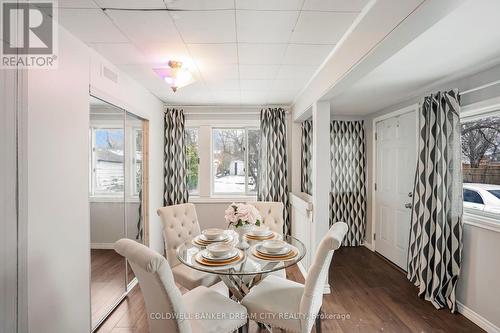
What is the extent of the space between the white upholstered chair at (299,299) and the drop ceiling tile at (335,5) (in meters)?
1.44

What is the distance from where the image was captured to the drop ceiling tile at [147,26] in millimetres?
1581

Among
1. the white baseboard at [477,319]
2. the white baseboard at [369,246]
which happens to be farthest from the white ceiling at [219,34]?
the white baseboard at [369,246]

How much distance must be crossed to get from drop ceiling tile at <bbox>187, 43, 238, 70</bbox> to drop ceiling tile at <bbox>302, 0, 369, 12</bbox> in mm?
722

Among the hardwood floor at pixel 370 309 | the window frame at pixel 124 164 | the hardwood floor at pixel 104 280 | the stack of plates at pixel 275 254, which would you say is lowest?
the hardwood floor at pixel 370 309

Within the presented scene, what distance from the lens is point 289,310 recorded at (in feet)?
5.39

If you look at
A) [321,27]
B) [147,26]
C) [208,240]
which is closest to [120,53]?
[147,26]

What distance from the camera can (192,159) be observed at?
408 centimetres

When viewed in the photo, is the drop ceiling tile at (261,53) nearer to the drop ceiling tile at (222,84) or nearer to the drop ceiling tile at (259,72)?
the drop ceiling tile at (259,72)

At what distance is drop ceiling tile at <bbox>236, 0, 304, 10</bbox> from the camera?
4.76 feet

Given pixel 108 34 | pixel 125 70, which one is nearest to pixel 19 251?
pixel 108 34

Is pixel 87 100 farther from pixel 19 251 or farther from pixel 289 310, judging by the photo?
pixel 289 310

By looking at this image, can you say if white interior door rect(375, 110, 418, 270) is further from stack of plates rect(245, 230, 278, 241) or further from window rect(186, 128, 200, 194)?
window rect(186, 128, 200, 194)

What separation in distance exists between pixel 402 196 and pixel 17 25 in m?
4.19

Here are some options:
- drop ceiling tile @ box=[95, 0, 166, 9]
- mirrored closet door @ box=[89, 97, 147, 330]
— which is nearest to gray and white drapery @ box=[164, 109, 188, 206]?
mirrored closet door @ box=[89, 97, 147, 330]
